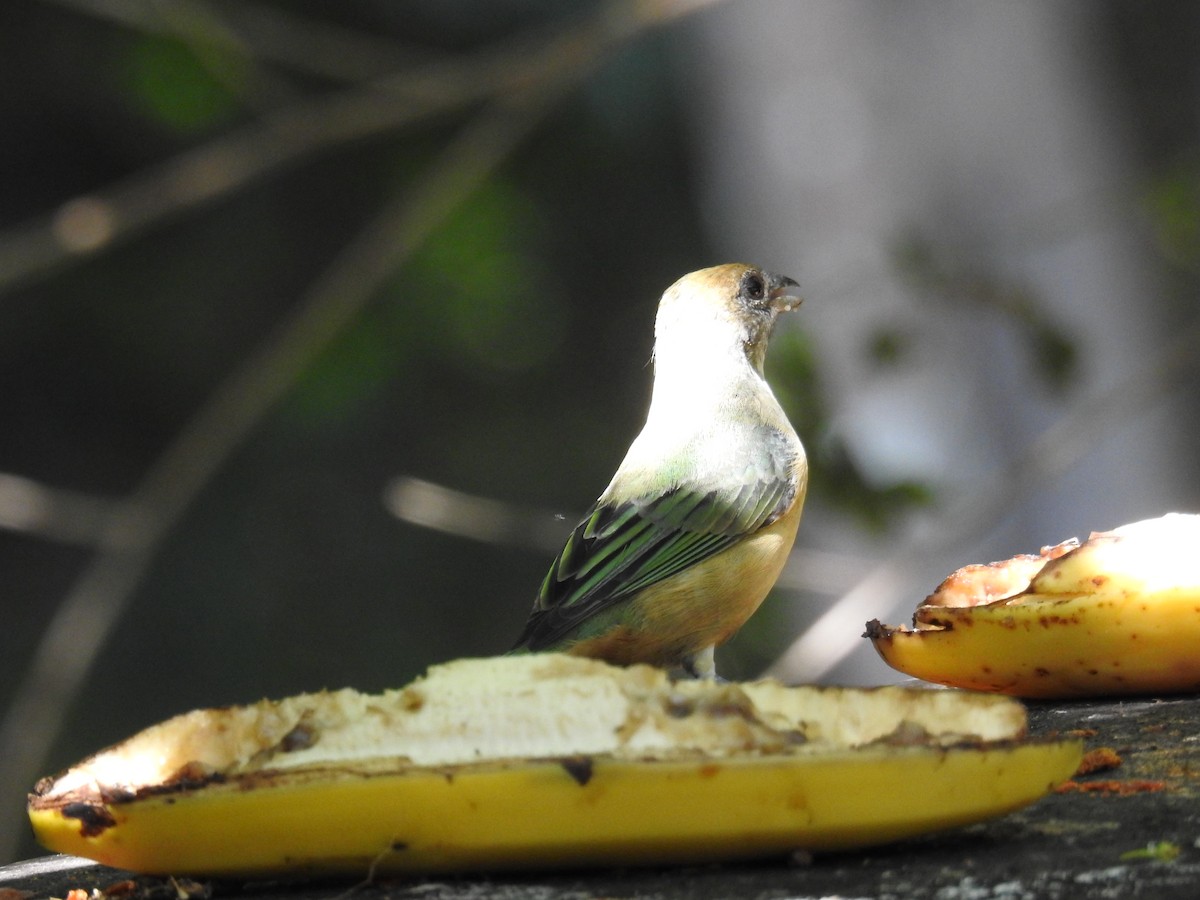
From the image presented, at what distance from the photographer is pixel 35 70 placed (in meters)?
8.88

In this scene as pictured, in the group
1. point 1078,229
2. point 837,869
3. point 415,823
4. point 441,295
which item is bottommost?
point 837,869

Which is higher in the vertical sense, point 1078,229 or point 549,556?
point 549,556

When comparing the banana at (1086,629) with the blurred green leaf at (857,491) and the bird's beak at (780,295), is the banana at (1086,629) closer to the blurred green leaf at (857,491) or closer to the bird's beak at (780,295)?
the bird's beak at (780,295)

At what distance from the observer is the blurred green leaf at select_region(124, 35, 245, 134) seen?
826cm

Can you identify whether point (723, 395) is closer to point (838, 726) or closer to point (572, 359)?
point (838, 726)

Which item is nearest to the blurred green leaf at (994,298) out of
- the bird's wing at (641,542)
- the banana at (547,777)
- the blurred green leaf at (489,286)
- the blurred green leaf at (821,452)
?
the blurred green leaf at (821,452)

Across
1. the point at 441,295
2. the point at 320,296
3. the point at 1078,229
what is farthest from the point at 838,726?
the point at 441,295

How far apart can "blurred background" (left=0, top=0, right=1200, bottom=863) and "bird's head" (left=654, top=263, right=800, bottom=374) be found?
21.3 inches

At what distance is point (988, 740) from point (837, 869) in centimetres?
23

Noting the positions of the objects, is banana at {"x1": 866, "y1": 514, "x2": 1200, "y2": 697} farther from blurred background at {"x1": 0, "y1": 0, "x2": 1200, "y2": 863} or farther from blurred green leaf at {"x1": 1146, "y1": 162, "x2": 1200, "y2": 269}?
blurred green leaf at {"x1": 1146, "y1": 162, "x2": 1200, "y2": 269}

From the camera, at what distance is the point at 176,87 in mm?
8297

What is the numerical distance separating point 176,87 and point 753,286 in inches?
185

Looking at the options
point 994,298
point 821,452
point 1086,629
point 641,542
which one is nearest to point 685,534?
point 641,542

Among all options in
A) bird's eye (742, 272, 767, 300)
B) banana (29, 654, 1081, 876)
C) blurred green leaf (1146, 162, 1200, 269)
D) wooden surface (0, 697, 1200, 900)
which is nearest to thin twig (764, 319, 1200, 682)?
blurred green leaf (1146, 162, 1200, 269)
